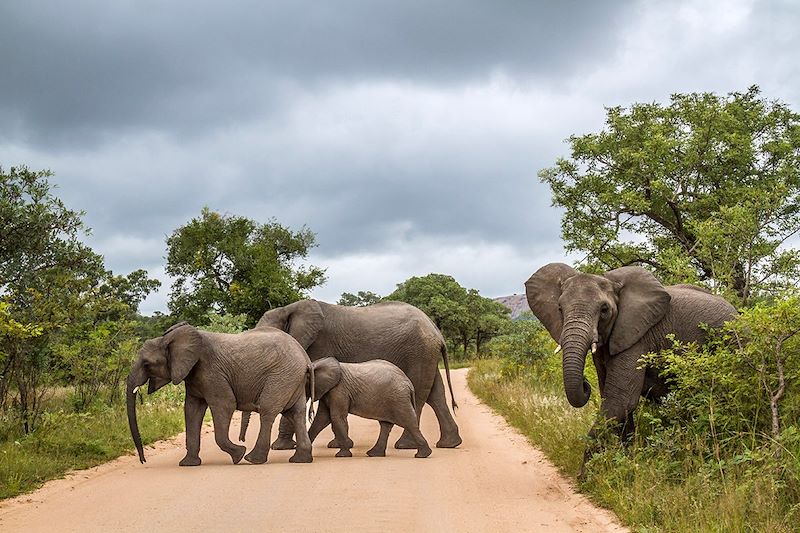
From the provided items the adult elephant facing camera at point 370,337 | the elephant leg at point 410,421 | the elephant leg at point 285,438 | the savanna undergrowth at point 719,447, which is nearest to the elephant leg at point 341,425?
the elephant leg at point 410,421

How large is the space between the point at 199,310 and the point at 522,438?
30.5 metres

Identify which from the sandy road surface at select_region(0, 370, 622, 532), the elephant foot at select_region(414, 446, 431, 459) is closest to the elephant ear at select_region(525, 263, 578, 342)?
the sandy road surface at select_region(0, 370, 622, 532)

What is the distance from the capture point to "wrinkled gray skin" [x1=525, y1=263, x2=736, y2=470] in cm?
951

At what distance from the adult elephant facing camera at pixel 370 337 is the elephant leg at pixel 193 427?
2799 mm

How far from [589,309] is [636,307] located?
0.86 metres

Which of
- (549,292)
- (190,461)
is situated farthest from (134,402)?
(549,292)

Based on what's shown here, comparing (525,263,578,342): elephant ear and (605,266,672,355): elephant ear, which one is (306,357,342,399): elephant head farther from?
(605,266,672,355): elephant ear

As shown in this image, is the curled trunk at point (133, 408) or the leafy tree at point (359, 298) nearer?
the curled trunk at point (133, 408)

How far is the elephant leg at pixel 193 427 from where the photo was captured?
12227mm

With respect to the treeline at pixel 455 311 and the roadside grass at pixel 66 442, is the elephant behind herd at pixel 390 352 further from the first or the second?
the treeline at pixel 455 311

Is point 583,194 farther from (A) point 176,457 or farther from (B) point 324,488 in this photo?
(B) point 324,488

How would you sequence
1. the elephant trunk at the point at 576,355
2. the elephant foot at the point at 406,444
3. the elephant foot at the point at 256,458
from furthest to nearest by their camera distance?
the elephant foot at the point at 406,444
the elephant foot at the point at 256,458
the elephant trunk at the point at 576,355

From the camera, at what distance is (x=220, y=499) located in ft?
29.9

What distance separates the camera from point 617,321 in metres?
10.1
